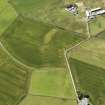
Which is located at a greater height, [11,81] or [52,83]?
[11,81]

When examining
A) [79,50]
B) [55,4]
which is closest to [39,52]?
[79,50]

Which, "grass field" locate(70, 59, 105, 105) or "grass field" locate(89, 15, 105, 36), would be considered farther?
"grass field" locate(89, 15, 105, 36)

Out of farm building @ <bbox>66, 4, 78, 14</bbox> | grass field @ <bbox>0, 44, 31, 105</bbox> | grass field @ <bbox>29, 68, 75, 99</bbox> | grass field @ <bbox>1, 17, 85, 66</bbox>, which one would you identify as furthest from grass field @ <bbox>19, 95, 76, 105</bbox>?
farm building @ <bbox>66, 4, 78, 14</bbox>

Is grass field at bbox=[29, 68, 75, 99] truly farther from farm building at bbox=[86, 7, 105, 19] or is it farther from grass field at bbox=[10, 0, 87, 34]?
farm building at bbox=[86, 7, 105, 19]

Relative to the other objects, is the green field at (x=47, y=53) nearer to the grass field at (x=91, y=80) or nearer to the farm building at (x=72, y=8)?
the grass field at (x=91, y=80)

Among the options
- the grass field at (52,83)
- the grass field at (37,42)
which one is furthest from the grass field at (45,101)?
the grass field at (37,42)

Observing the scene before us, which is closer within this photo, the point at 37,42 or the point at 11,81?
the point at 11,81

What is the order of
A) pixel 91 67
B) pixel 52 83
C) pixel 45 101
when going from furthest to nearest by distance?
pixel 91 67 → pixel 52 83 → pixel 45 101

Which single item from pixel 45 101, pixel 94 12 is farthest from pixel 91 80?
pixel 94 12

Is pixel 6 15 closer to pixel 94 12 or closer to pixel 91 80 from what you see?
pixel 94 12

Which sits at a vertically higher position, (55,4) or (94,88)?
(55,4)

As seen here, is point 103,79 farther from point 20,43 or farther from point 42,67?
point 20,43
